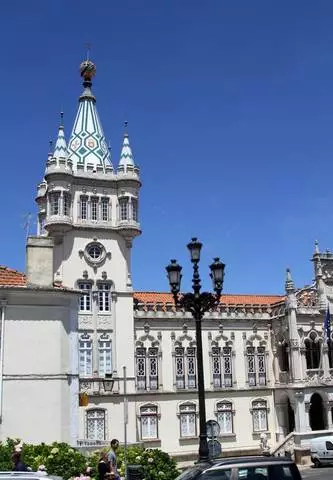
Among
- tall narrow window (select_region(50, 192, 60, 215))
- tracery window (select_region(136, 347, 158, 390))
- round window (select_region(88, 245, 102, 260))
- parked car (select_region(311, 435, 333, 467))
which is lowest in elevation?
parked car (select_region(311, 435, 333, 467))

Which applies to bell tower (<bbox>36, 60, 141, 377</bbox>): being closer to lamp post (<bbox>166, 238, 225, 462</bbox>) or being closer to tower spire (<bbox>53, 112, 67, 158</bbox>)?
tower spire (<bbox>53, 112, 67, 158</bbox>)

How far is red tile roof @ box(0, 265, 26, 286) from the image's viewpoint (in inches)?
867

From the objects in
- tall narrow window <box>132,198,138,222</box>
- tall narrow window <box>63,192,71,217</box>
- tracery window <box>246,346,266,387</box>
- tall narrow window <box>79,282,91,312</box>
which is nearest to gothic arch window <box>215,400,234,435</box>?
tracery window <box>246,346,266,387</box>

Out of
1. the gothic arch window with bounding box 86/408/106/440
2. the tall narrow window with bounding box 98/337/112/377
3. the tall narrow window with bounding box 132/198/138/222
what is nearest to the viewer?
the gothic arch window with bounding box 86/408/106/440

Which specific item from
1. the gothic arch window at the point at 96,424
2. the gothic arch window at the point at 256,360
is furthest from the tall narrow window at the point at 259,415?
the gothic arch window at the point at 96,424

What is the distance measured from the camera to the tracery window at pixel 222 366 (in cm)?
4544

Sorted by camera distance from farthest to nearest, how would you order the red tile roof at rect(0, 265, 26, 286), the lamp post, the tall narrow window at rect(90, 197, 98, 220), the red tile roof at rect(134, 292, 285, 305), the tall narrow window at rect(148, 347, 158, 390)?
1. the red tile roof at rect(134, 292, 285, 305)
2. the tall narrow window at rect(148, 347, 158, 390)
3. the tall narrow window at rect(90, 197, 98, 220)
4. the red tile roof at rect(0, 265, 26, 286)
5. the lamp post

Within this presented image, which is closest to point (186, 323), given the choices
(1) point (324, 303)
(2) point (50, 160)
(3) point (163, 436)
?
(3) point (163, 436)

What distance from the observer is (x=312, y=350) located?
47.3 metres

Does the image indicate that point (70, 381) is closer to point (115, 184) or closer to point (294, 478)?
point (294, 478)

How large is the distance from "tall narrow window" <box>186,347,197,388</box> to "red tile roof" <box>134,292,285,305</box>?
4009 millimetres

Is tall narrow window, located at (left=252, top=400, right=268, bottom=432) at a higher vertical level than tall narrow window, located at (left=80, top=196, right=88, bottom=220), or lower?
lower

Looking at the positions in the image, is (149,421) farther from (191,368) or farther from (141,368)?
(191,368)

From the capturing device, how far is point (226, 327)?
4659cm
